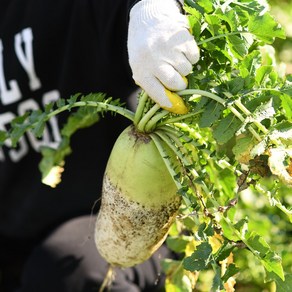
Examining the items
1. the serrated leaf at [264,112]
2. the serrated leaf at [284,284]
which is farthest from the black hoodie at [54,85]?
the serrated leaf at [284,284]


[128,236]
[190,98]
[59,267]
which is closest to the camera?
[190,98]

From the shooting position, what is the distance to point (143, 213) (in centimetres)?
148

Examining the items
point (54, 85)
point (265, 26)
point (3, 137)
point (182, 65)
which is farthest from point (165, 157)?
point (54, 85)

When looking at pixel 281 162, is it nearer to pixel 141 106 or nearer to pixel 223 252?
pixel 223 252

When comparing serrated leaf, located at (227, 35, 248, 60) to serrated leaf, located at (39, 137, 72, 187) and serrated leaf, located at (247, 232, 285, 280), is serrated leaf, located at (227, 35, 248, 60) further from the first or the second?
serrated leaf, located at (39, 137, 72, 187)

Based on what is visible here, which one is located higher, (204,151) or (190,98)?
(190,98)

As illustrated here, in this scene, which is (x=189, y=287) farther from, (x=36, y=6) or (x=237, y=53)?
(x=36, y=6)

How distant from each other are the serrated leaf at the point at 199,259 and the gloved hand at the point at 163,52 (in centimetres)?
27

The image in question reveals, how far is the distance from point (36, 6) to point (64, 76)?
226mm

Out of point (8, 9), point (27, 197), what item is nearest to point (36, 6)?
point (8, 9)

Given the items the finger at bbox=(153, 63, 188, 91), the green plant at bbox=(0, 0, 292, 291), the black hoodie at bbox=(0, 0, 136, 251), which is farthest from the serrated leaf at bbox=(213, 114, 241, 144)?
the black hoodie at bbox=(0, 0, 136, 251)

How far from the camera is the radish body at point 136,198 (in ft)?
4.72

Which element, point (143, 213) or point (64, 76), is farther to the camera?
point (64, 76)

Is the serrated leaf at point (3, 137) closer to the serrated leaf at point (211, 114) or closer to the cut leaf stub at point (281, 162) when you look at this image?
the serrated leaf at point (211, 114)
